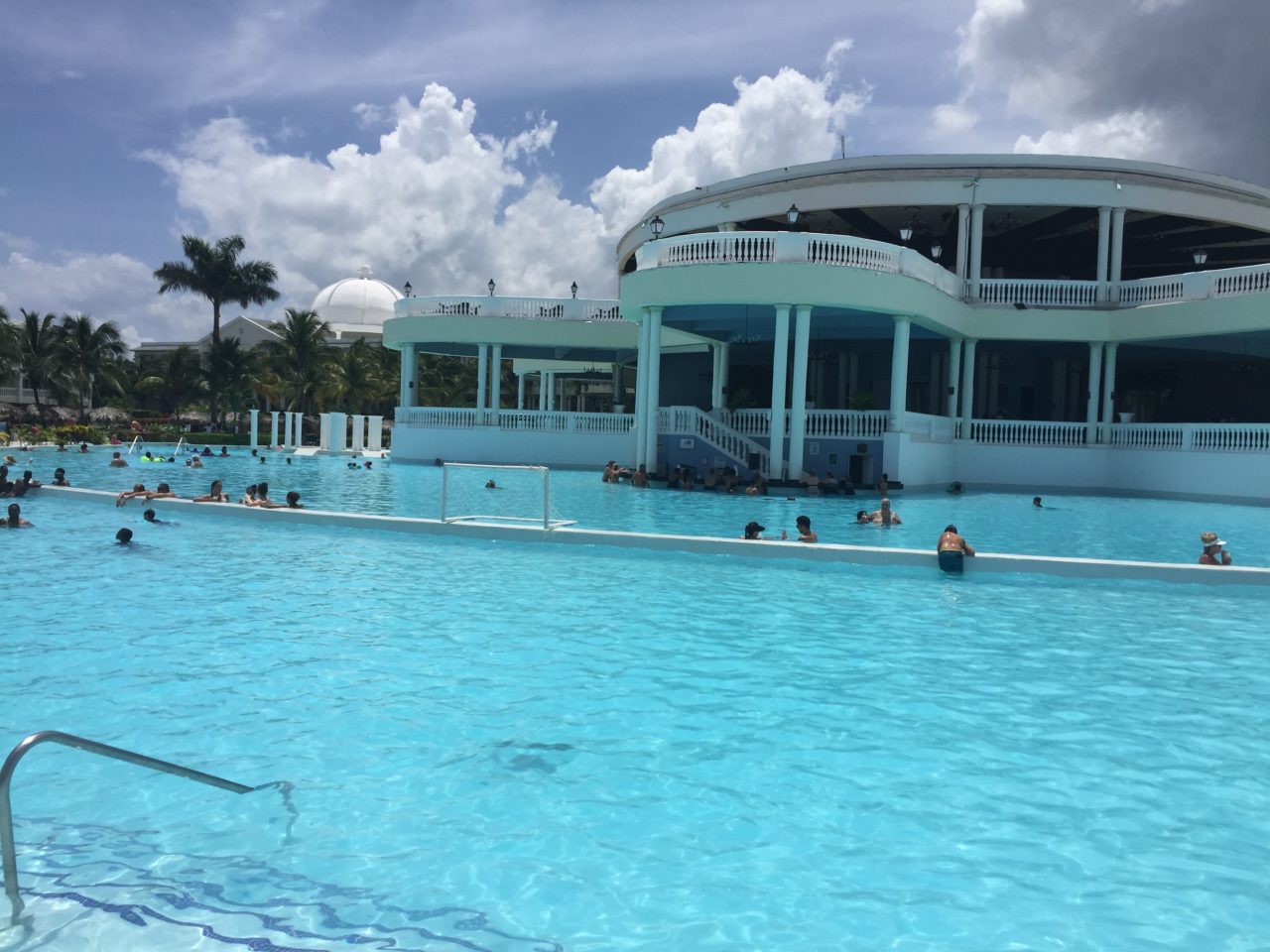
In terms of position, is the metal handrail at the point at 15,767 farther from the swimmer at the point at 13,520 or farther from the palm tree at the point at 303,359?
the palm tree at the point at 303,359

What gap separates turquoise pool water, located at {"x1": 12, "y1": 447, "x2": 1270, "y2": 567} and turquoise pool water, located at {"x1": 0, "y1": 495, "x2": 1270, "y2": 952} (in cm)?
510

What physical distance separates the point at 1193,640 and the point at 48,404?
6351 cm

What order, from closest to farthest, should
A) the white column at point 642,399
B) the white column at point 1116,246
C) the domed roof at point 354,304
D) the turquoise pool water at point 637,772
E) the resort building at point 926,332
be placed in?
the turquoise pool water at point 637,772 → the resort building at point 926,332 → the white column at point 642,399 → the white column at point 1116,246 → the domed roof at point 354,304

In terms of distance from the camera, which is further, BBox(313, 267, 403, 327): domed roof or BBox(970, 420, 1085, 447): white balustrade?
BBox(313, 267, 403, 327): domed roof

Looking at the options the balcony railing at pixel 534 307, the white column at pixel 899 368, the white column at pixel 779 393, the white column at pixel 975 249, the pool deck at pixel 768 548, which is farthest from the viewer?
the balcony railing at pixel 534 307

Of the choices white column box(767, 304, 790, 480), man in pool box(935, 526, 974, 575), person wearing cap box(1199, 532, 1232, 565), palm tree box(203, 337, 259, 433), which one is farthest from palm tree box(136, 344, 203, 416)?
person wearing cap box(1199, 532, 1232, 565)

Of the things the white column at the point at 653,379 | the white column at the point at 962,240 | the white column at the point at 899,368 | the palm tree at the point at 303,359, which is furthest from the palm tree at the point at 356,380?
the white column at the point at 899,368

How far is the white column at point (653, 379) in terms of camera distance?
2377 cm

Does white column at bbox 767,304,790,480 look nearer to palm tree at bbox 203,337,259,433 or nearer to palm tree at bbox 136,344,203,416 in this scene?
palm tree at bbox 203,337,259,433

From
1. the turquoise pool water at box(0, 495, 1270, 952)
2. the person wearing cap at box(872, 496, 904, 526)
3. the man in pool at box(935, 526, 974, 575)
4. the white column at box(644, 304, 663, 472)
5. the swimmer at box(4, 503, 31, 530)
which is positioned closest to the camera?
the turquoise pool water at box(0, 495, 1270, 952)

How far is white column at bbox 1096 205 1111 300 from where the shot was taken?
90.4ft

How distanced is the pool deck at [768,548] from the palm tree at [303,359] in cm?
3776

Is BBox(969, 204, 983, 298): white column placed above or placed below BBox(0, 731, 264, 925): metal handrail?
above

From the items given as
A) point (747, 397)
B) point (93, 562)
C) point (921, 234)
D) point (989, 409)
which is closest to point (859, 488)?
point (747, 397)
